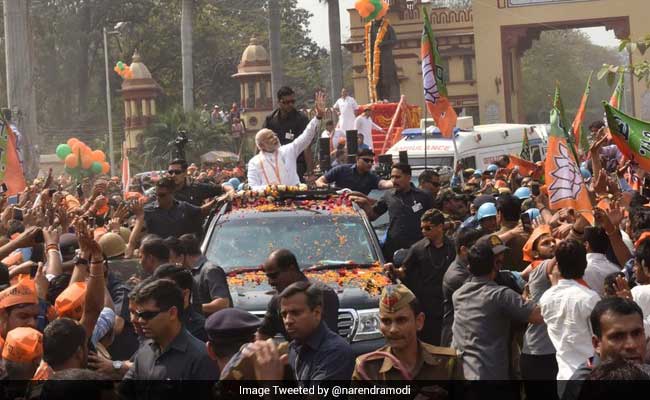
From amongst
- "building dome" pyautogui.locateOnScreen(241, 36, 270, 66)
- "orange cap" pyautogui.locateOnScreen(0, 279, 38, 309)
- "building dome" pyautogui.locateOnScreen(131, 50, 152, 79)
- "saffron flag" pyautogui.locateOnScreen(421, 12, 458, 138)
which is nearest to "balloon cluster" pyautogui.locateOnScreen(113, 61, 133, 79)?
"building dome" pyautogui.locateOnScreen(131, 50, 152, 79)

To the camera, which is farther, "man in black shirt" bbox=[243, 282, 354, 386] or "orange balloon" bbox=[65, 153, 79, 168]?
"orange balloon" bbox=[65, 153, 79, 168]

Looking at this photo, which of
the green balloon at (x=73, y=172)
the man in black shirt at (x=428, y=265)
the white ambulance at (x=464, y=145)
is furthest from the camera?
the green balloon at (x=73, y=172)

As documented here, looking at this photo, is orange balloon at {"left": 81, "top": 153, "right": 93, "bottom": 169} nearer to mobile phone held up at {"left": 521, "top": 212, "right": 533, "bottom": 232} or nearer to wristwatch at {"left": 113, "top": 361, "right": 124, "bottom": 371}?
mobile phone held up at {"left": 521, "top": 212, "right": 533, "bottom": 232}

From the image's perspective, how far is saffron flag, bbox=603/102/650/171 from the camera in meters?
11.4

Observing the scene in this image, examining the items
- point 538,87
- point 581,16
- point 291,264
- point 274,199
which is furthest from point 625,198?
point 538,87

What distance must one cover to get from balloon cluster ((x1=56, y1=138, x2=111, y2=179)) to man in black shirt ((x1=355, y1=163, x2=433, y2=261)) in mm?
22936

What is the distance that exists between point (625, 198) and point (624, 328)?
558cm

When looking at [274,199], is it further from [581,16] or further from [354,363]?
[581,16]

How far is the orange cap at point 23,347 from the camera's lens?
673 centimetres

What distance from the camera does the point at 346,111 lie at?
29250mm

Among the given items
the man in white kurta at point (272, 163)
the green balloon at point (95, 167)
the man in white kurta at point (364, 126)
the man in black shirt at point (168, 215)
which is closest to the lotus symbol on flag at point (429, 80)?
the man in white kurta at point (272, 163)

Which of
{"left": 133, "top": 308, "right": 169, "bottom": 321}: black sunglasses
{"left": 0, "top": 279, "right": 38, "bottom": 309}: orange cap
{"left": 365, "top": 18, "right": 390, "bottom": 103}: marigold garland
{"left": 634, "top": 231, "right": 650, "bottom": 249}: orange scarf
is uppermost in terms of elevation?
{"left": 365, "top": 18, "right": 390, "bottom": 103}: marigold garland

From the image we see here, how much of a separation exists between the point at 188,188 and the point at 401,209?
7.19ft

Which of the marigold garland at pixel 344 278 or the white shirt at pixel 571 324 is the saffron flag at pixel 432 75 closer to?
the marigold garland at pixel 344 278
